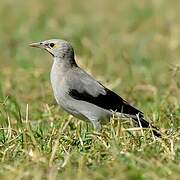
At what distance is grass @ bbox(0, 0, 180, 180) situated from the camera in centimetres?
594

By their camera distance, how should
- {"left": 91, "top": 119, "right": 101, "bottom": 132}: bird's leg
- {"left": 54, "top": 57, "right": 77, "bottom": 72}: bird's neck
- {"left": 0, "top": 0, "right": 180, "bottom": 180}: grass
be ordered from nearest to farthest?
{"left": 0, "top": 0, "right": 180, "bottom": 180}: grass < {"left": 91, "top": 119, "right": 101, "bottom": 132}: bird's leg < {"left": 54, "top": 57, "right": 77, "bottom": 72}: bird's neck

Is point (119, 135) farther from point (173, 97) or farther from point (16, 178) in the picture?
point (173, 97)

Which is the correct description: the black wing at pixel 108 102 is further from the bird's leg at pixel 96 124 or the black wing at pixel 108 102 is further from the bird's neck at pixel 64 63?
the bird's neck at pixel 64 63

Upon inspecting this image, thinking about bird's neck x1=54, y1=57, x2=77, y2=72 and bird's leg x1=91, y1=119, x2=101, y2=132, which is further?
bird's neck x1=54, y1=57, x2=77, y2=72

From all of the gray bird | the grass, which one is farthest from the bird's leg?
the grass

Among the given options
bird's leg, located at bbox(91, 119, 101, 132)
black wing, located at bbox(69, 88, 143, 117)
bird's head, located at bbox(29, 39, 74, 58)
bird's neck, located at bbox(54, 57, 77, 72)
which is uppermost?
bird's head, located at bbox(29, 39, 74, 58)

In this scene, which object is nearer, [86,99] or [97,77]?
[86,99]

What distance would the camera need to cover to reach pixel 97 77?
34.4ft

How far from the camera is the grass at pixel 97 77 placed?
5.94 m

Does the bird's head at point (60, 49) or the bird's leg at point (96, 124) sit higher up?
the bird's head at point (60, 49)

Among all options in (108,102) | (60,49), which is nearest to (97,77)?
(60,49)

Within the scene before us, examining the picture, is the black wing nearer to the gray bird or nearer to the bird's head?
the gray bird

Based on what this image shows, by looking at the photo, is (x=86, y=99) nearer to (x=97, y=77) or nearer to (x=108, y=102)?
(x=108, y=102)

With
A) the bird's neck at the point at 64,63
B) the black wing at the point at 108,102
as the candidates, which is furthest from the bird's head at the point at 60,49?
the black wing at the point at 108,102
